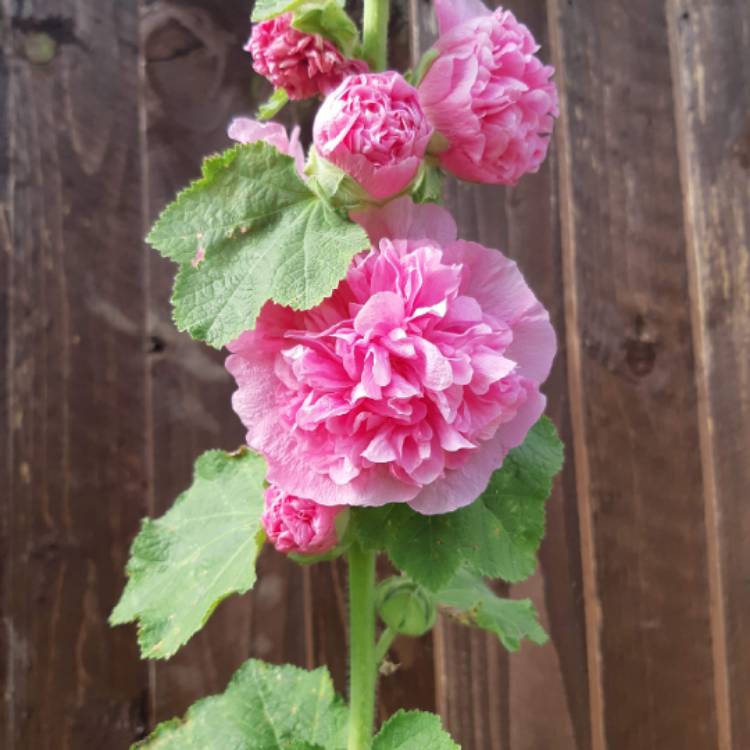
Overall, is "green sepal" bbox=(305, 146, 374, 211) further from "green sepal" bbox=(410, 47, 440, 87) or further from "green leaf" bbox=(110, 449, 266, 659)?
"green leaf" bbox=(110, 449, 266, 659)

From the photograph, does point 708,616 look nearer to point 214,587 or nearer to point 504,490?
point 504,490

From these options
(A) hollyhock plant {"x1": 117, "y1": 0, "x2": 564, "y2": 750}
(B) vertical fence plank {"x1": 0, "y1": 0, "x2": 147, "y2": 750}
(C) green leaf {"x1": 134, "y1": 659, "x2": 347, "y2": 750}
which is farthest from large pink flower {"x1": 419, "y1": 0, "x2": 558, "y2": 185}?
(B) vertical fence plank {"x1": 0, "y1": 0, "x2": 147, "y2": 750}

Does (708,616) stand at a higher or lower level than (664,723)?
higher

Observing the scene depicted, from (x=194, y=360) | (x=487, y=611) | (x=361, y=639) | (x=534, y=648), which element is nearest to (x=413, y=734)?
(x=361, y=639)

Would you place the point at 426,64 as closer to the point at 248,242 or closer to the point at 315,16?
the point at 315,16

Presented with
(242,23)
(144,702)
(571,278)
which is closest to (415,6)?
(242,23)
